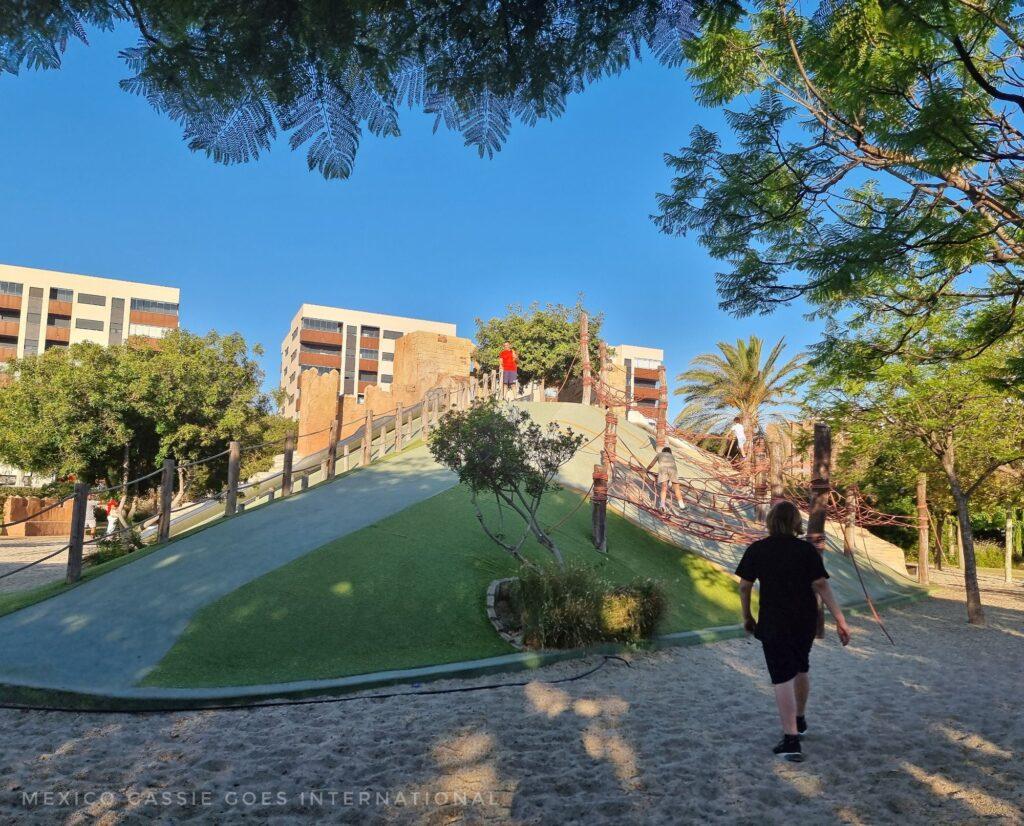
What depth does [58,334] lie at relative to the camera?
53375mm

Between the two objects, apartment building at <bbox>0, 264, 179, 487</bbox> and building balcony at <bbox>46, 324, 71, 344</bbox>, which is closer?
apartment building at <bbox>0, 264, 179, 487</bbox>

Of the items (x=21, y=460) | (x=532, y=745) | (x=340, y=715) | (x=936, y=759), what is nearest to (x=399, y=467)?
(x=340, y=715)

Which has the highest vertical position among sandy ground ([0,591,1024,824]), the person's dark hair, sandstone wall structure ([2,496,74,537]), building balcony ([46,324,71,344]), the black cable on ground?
building balcony ([46,324,71,344])

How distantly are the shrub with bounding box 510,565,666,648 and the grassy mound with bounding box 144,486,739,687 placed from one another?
0.43 m

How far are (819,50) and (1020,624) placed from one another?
13.3 meters

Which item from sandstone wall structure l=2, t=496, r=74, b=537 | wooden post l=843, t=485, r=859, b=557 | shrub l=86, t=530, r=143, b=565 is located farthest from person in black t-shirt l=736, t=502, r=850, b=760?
sandstone wall structure l=2, t=496, r=74, b=537

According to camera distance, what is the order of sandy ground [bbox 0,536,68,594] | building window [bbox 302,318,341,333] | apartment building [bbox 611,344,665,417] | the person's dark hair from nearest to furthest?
the person's dark hair → sandy ground [bbox 0,536,68,594] → building window [bbox 302,318,341,333] → apartment building [bbox 611,344,665,417]

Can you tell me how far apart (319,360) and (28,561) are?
173 feet

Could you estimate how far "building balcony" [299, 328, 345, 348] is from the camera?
67.4 metres

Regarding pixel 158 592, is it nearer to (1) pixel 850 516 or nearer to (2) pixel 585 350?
(2) pixel 585 350

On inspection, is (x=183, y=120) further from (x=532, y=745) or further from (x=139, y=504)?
(x=139, y=504)

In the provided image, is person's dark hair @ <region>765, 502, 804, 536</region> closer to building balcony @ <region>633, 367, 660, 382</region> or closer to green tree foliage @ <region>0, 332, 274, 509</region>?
green tree foliage @ <region>0, 332, 274, 509</region>

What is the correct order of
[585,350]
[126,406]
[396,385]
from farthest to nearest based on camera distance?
[396,385]
[126,406]
[585,350]

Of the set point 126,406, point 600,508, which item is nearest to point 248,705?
point 600,508
